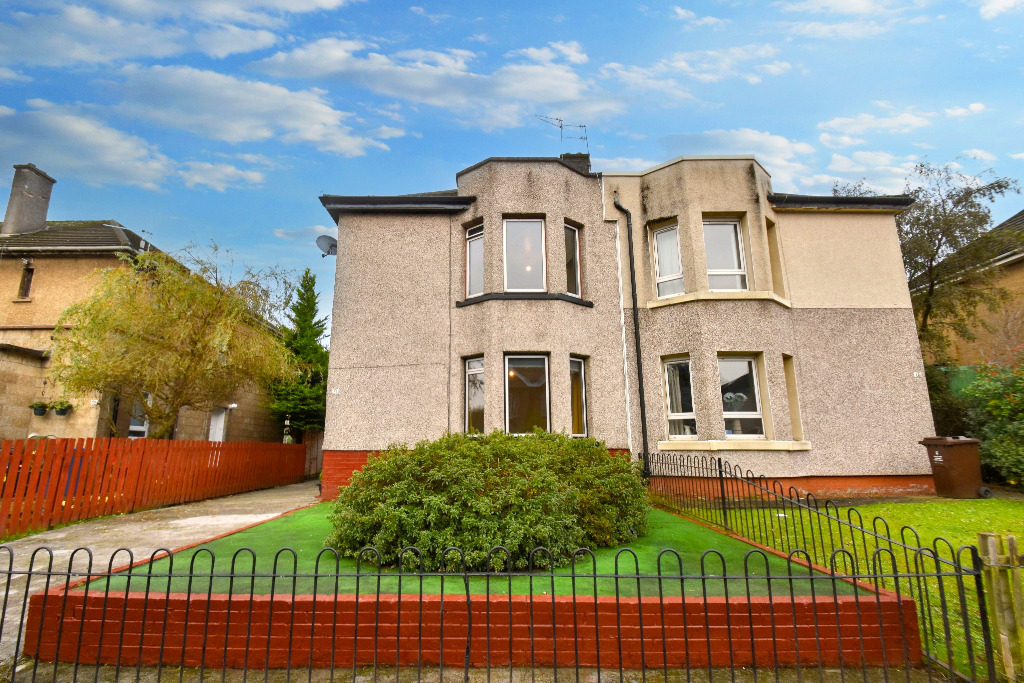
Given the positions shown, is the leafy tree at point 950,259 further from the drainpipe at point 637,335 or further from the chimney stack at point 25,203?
the chimney stack at point 25,203

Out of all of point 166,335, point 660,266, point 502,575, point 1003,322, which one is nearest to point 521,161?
point 660,266

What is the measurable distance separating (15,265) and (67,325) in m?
3.42

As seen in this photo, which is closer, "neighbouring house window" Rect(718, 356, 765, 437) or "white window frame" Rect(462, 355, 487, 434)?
"neighbouring house window" Rect(718, 356, 765, 437)

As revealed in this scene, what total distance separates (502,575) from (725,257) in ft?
32.1

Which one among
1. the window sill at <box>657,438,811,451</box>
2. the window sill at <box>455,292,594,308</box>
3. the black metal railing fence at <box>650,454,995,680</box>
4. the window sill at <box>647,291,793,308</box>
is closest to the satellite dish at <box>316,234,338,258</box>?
the window sill at <box>455,292,594,308</box>

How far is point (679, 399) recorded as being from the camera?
1049 cm

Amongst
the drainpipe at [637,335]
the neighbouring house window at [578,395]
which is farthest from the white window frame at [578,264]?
the neighbouring house window at [578,395]

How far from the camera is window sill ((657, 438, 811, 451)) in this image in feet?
31.3

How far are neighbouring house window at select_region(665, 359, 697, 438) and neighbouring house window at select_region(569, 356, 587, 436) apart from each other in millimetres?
1828

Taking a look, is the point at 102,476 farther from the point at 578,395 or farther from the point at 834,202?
the point at 834,202

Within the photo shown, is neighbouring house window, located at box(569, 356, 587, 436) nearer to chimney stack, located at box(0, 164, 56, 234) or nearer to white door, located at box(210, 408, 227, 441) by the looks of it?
white door, located at box(210, 408, 227, 441)

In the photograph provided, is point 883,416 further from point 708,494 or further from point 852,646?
point 852,646

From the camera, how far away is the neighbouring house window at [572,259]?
36.2 feet

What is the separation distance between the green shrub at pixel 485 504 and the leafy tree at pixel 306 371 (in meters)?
13.8
